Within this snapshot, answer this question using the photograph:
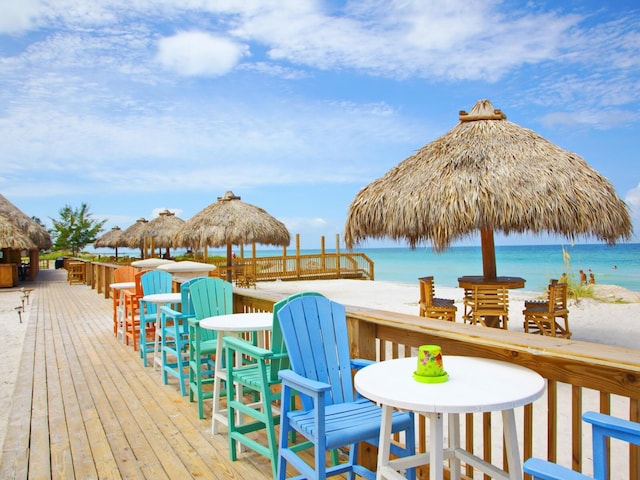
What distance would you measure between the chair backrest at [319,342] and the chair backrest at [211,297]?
1570mm

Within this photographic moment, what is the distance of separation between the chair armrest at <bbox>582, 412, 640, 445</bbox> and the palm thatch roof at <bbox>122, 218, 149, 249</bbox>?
2203cm

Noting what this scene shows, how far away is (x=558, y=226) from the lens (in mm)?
6684

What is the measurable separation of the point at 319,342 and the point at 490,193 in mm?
5036

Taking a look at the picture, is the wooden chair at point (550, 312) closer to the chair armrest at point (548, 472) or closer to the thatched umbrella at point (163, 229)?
the chair armrest at point (548, 472)

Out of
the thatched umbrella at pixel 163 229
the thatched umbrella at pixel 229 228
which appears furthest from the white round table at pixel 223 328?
the thatched umbrella at pixel 163 229

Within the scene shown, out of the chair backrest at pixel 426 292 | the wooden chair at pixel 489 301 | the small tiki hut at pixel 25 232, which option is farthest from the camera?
A: the small tiki hut at pixel 25 232

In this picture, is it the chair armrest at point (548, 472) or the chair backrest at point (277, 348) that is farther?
the chair backrest at point (277, 348)

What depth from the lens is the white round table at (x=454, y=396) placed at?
1537 millimetres

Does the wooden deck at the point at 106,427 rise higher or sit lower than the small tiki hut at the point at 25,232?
lower

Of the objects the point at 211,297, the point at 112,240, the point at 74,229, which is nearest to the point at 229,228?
the point at 211,297

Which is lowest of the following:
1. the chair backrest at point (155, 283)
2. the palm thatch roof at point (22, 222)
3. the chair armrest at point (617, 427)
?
the chair armrest at point (617, 427)

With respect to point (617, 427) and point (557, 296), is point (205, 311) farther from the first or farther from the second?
point (557, 296)

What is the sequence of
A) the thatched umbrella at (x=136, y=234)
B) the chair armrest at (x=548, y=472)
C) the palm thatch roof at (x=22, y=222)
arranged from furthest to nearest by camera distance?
the thatched umbrella at (x=136, y=234) → the palm thatch roof at (x=22, y=222) → the chair armrest at (x=548, y=472)

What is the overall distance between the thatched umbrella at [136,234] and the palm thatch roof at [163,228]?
30 centimetres
